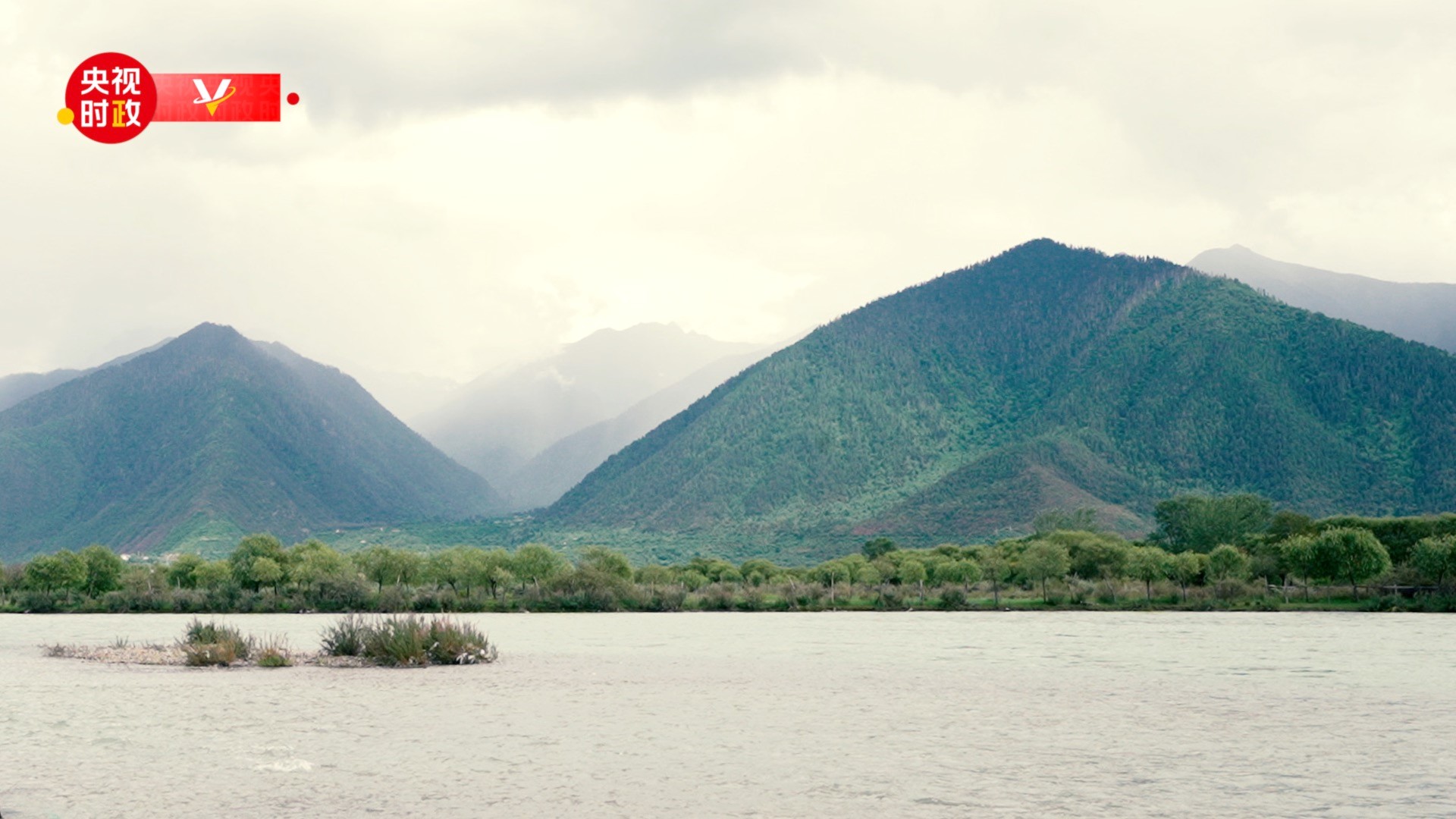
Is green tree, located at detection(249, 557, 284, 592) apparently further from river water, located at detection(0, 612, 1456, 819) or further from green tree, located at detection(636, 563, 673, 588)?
river water, located at detection(0, 612, 1456, 819)

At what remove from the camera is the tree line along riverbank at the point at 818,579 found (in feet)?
286

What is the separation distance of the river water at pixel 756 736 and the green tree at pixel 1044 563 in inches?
1715

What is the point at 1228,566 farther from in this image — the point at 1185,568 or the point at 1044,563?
the point at 1044,563

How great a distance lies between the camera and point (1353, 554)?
8362 cm

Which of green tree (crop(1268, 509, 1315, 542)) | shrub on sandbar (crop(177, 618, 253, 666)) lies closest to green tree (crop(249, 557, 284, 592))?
shrub on sandbar (crop(177, 618, 253, 666))

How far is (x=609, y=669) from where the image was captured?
142ft

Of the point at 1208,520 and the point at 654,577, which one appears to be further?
the point at 1208,520

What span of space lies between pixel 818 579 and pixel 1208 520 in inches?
1985

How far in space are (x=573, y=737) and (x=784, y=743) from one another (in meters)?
4.43

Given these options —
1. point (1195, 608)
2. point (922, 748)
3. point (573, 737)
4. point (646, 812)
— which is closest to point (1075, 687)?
point (922, 748)

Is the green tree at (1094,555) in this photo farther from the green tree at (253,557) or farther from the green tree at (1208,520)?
the green tree at (253,557)

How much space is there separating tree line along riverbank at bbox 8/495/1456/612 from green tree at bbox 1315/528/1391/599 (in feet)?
0.32

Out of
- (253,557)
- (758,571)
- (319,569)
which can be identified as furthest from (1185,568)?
(253,557)

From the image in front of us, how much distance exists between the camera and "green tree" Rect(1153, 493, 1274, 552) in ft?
431
